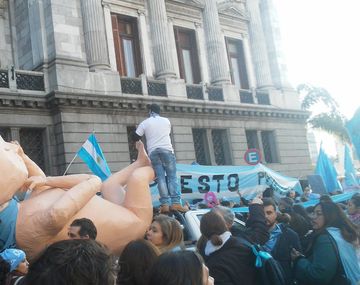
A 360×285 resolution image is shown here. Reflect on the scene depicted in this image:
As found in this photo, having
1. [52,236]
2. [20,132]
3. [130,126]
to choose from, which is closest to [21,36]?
[20,132]

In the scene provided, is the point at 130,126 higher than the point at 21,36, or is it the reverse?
the point at 21,36

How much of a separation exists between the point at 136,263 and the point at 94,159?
788 centimetres

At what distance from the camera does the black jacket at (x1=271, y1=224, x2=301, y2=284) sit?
178 inches

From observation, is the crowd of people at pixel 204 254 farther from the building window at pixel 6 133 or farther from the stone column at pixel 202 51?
the stone column at pixel 202 51

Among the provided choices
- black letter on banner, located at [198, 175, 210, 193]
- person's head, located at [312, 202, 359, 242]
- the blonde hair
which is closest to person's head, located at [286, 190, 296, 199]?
black letter on banner, located at [198, 175, 210, 193]

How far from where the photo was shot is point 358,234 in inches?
170

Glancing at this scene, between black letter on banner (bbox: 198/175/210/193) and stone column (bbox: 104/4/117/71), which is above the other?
stone column (bbox: 104/4/117/71)

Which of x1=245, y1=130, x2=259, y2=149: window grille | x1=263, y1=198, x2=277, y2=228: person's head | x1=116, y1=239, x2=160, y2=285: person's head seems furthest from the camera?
x1=245, y1=130, x2=259, y2=149: window grille

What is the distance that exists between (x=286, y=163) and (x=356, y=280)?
66.5ft

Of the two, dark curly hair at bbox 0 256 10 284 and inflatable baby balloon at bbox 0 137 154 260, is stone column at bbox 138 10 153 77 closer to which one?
inflatable baby balloon at bbox 0 137 154 260

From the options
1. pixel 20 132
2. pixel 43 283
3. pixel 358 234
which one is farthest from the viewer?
pixel 20 132

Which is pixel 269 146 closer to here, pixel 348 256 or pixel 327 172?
pixel 327 172

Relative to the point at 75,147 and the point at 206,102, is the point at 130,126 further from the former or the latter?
the point at 206,102

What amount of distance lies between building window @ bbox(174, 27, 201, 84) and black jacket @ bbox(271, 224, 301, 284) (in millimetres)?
17241
